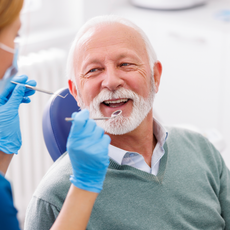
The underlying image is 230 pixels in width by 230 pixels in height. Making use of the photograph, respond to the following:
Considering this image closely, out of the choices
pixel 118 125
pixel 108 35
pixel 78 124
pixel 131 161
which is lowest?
pixel 131 161

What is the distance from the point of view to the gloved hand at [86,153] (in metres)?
1.02

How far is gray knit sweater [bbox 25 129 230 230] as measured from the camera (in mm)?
1209

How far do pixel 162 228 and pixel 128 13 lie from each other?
7.36 ft

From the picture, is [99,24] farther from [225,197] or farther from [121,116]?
[225,197]

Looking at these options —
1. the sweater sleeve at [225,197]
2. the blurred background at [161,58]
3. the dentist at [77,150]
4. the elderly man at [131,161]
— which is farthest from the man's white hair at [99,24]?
the blurred background at [161,58]

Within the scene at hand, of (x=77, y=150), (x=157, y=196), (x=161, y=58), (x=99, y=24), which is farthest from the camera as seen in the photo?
(x=161, y=58)

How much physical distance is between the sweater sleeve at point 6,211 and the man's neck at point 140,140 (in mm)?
632

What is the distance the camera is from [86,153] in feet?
3.35

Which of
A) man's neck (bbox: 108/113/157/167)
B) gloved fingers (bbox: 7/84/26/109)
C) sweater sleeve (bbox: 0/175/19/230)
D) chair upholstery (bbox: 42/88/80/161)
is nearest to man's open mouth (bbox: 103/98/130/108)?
A: man's neck (bbox: 108/113/157/167)

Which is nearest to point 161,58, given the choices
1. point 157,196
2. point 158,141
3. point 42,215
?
point 158,141

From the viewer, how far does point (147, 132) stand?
1.46 metres

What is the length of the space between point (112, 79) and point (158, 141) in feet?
1.20

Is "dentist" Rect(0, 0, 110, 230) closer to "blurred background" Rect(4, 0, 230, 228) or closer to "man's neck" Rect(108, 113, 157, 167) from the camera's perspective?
"man's neck" Rect(108, 113, 157, 167)

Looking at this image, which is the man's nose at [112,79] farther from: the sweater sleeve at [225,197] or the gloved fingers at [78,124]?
the sweater sleeve at [225,197]
